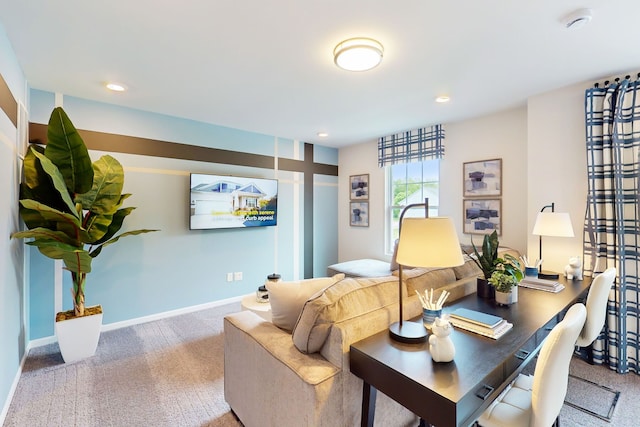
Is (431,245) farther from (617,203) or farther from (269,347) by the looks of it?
(617,203)

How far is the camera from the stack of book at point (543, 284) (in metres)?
2.17

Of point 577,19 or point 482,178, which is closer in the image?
point 577,19

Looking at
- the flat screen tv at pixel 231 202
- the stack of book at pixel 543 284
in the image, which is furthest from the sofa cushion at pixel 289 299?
the flat screen tv at pixel 231 202

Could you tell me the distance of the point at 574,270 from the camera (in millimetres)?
2459

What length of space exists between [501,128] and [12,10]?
4.27m

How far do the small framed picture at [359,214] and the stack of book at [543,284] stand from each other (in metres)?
2.73

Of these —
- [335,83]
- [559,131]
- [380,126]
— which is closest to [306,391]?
[335,83]

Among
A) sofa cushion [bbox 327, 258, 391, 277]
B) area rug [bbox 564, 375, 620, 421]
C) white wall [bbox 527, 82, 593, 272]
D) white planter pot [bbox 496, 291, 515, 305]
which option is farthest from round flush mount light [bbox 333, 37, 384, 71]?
area rug [bbox 564, 375, 620, 421]

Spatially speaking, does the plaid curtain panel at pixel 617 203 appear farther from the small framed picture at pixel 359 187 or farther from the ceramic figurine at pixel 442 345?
the small framed picture at pixel 359 187

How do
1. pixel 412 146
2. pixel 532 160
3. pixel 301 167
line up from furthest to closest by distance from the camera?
pixel 301 167 < pixel 412 146 < pixel 532 160

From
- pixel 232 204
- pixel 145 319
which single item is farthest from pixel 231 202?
pixel 145 319

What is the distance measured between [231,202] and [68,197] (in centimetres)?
189

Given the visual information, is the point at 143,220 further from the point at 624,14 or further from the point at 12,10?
the point at 624,14

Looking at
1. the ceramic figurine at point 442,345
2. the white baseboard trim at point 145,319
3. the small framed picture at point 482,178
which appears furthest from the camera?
the small framed picture at point 482,178
